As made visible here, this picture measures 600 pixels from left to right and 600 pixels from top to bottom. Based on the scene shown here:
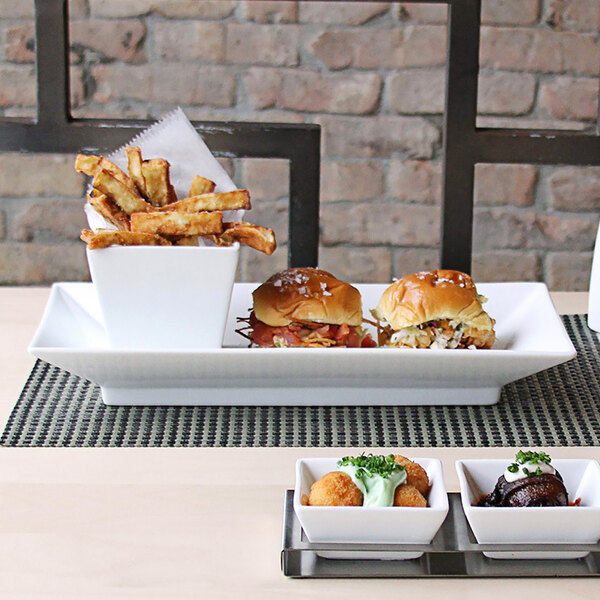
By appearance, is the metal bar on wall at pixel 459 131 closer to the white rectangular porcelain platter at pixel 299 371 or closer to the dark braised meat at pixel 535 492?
the white rectangular porcelain platter at pixel 299 371

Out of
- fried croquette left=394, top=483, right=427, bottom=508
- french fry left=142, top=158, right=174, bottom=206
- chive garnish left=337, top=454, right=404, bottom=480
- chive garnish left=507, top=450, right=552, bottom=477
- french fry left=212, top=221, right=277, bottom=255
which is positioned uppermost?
french fry left=142, top=158, right=174, bottom=206

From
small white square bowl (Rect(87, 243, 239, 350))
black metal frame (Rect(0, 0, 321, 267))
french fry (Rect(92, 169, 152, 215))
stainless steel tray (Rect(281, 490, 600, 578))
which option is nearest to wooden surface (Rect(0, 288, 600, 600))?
stainless steel tray (Rect(281, 490, 600, 578))

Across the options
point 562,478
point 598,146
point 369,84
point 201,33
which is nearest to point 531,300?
point 598,146

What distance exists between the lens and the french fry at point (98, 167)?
996 mm

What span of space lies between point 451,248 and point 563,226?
3.65 ft

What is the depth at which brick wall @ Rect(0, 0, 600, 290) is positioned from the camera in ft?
7.53

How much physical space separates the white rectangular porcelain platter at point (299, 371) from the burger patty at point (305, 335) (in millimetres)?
56

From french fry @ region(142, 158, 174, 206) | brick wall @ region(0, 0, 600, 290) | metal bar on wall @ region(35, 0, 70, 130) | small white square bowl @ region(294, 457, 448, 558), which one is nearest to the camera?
small white square bowl @ region(294, 457, 448, 558)

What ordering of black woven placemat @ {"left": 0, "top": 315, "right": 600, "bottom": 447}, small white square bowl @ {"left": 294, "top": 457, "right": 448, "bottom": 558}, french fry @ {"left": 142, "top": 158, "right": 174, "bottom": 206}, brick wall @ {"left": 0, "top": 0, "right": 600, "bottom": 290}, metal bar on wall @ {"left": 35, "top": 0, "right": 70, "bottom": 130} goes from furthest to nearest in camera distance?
1. brick wall @ {"left": 0, "top": 0, "right": 600, "bottom": 290}
2. metal bar on wall @ {"left": 35, "top": 0, "right": 70, "bottom": 130}
3. french fry @ {"left": 142, "top": 158, "right": 174, "bottom": 206}
4. black woven placemat @ {"left": 0, "top": 315, "right": 600, "bottom": 447}
5. small white square bowl @ {"left": 294, "top": 457, "right": 448, "bottom": 558}

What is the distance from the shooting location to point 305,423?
0.95m

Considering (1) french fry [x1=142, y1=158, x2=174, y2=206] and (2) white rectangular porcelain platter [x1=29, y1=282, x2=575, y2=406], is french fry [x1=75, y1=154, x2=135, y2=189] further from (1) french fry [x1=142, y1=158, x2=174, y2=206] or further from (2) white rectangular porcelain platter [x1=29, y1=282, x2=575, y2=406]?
(2) white rectangular porcelain platter [x1=29, y1=282, x2=575, y2=406]

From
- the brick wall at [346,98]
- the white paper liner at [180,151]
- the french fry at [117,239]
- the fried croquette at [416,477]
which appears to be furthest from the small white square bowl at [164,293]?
the brick wall at [346,98]

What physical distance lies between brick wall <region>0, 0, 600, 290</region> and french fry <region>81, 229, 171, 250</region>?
1.44 m

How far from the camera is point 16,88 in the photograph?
233 cm
